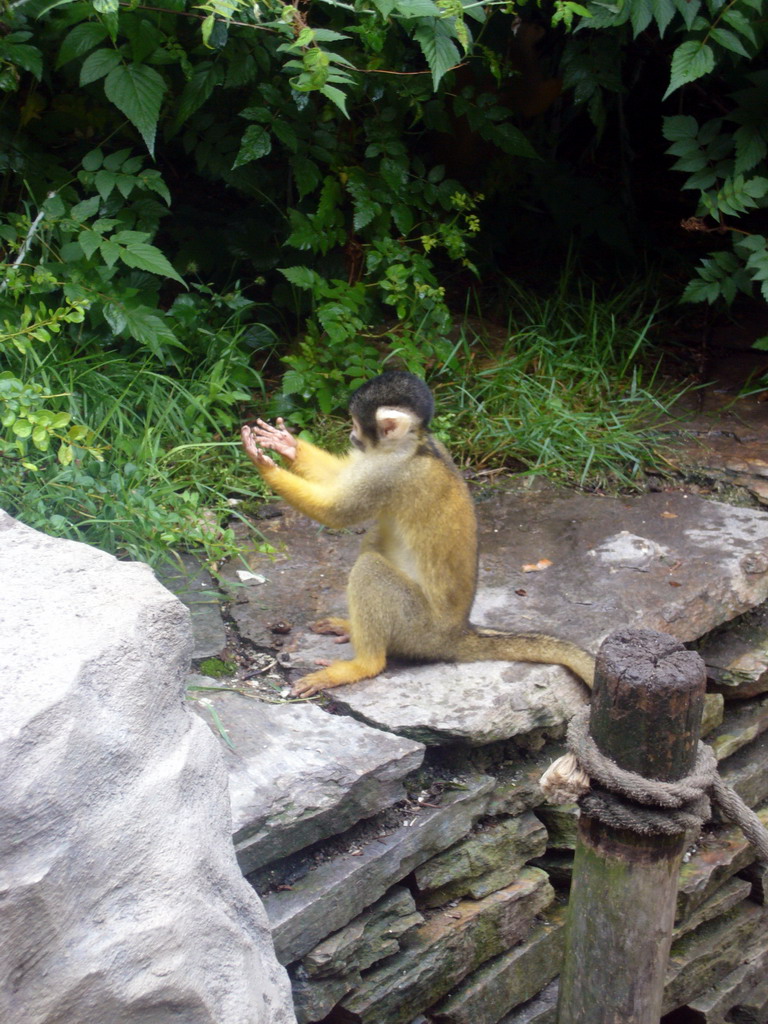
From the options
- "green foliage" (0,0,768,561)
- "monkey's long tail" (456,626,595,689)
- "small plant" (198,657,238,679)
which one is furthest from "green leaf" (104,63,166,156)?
"monkey's long tail" (456,626,595,689)

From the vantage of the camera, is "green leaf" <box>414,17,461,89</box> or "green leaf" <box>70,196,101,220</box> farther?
"green leaf" <box>70,196,101,220</box>

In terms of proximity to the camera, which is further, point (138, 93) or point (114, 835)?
point (138, 93)

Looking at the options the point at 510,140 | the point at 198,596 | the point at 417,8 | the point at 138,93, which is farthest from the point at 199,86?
the point at 198,596

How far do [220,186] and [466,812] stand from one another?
409 cm

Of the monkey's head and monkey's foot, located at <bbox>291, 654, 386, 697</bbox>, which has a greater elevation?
the monkey's head

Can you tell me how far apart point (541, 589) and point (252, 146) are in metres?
2.29

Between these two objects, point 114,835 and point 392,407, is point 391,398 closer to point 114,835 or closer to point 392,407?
point 392,407

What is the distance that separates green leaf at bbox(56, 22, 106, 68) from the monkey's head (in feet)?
5.88

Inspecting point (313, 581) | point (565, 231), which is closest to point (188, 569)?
point (313, 581)

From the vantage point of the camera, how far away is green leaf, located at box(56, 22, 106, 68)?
412 cm

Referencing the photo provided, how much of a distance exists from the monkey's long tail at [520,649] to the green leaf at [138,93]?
2239mm

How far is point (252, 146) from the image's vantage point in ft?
15.4

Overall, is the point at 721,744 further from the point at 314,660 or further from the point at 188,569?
the point at 188,569

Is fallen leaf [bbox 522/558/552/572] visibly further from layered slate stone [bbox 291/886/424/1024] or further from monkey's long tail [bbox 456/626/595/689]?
layered slate stone [bbox 291/886/424/1024]
